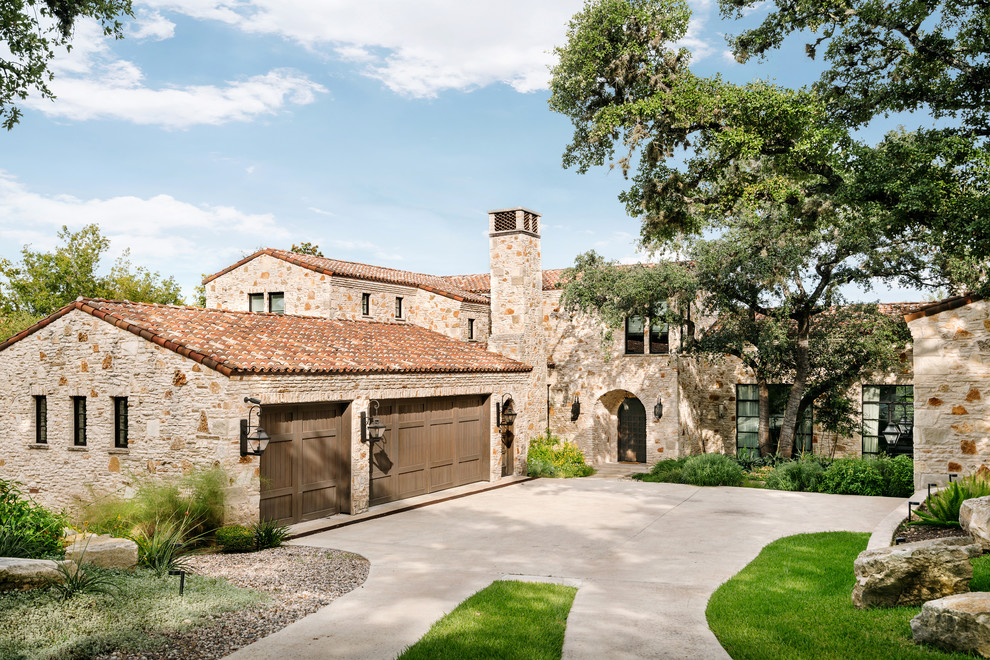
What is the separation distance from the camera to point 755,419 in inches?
922

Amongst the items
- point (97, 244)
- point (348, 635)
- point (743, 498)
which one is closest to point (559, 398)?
point (743, 498)

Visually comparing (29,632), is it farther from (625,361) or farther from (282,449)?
(625,361)

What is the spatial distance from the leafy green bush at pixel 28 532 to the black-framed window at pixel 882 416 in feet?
67.8

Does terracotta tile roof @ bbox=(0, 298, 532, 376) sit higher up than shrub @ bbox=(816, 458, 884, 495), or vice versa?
terracotta tile roof @ bbox=(0, 298, 532, 376)

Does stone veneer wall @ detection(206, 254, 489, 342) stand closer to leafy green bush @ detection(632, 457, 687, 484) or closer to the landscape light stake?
leafy green bush @ detection(632, 457, 687, 484)

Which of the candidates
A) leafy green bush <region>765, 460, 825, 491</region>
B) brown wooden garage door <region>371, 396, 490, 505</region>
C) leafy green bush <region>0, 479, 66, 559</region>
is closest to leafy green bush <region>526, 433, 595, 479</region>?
brown wooden garage door <region>371, 396, 490, 505</region>

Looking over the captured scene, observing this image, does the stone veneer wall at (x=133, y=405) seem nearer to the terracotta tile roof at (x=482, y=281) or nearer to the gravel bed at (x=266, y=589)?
the gravel bed at (x=266, y=589)

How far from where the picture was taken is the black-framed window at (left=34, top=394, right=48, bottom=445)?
47.5ft

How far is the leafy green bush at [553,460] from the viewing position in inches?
798

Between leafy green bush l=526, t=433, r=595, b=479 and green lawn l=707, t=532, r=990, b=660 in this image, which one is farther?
leafy green bush l=526, t=433, r=595, b=479

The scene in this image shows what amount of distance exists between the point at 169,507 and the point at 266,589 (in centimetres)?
327

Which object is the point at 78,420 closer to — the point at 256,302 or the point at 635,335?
the point at 256,302

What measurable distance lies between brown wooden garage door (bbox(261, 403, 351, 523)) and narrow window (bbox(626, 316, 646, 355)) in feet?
41.3

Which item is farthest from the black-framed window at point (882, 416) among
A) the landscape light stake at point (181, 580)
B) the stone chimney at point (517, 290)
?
the landscape light stake at point (181, 580)
